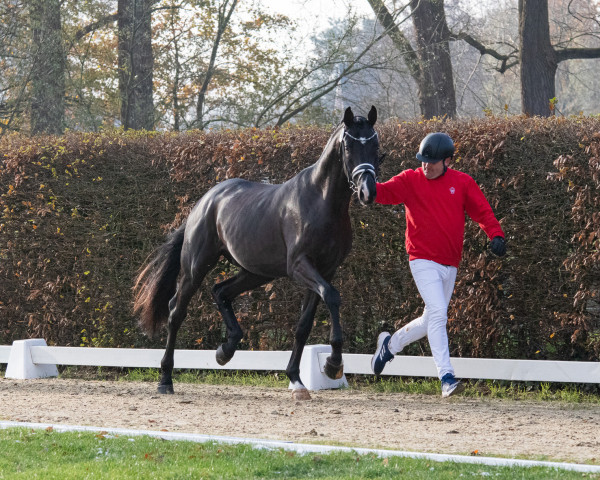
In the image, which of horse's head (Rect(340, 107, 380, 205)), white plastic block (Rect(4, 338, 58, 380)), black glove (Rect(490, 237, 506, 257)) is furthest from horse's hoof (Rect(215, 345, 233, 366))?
black glove (Rect(490, 237, 506, 257))

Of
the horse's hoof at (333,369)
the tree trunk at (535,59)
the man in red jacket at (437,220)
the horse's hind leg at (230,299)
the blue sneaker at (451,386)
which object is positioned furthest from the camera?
the tree trunk at (535,59)

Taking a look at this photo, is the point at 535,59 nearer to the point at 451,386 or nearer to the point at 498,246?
the point at 498,246

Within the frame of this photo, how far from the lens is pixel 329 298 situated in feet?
21.1

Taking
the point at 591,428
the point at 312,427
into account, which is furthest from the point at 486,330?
the point at 312,427

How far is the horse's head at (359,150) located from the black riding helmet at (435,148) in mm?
370

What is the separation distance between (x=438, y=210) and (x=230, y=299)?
2.61m

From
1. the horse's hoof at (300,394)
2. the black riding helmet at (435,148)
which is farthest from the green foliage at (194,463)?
the black riding helmet at (435,148)

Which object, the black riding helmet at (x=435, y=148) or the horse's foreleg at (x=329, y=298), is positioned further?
the horse's foreleg at (x=329, y=298)

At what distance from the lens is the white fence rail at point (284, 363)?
7.33 metres

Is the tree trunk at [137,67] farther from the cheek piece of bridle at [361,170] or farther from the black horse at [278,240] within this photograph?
the cheek piece of bridle at [361,170]

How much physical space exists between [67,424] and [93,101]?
1266cm

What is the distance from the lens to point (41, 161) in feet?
32.9

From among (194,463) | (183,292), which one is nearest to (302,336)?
(183,292)

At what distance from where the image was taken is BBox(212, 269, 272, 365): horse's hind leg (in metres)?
7.73
